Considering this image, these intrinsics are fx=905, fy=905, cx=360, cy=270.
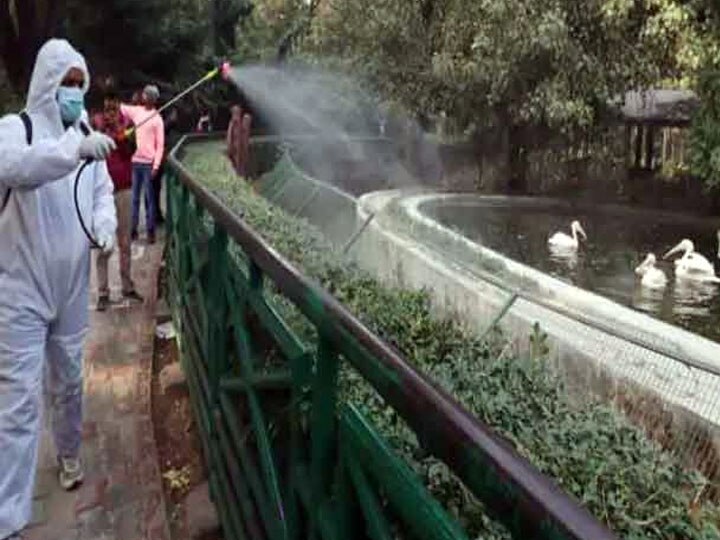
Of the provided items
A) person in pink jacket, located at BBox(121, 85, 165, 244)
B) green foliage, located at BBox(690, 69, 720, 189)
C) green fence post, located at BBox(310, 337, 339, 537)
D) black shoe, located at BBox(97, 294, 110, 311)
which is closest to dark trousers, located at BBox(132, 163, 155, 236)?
person in pink jacket, located at BBox(121, 85, 165, 244)

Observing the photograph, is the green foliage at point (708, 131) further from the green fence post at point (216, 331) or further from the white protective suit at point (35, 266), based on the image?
the white protective suit at point (35, 266)

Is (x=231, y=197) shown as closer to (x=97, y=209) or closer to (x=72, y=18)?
(x=97, y=209)

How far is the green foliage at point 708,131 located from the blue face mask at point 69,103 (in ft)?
43.7

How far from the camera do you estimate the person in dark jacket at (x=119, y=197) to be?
6.84 metres

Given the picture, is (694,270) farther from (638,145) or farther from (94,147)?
(94,147)

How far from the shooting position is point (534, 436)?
188 cm

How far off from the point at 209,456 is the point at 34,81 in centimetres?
153

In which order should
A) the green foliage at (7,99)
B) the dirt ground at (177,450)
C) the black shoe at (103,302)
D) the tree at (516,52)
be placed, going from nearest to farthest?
1. the dirt ground at (177,450)
2. the black shoe at (103,302)
3. the tree at (516,52)
4. the green foliage at (7,99)

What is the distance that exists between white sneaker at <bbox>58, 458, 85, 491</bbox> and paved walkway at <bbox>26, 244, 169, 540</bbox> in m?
0.03

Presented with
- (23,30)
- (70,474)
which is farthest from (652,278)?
(23,30)

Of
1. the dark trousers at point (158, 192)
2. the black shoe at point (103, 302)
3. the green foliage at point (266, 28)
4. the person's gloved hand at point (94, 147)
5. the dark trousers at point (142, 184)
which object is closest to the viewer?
the person's gloved hand at point (94, 147)

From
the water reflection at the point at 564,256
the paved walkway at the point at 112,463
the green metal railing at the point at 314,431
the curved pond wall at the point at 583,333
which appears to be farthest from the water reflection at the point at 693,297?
the green metal railing at the point at 314,431

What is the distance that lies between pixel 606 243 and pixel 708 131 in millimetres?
2502

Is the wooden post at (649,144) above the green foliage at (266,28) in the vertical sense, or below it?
below
